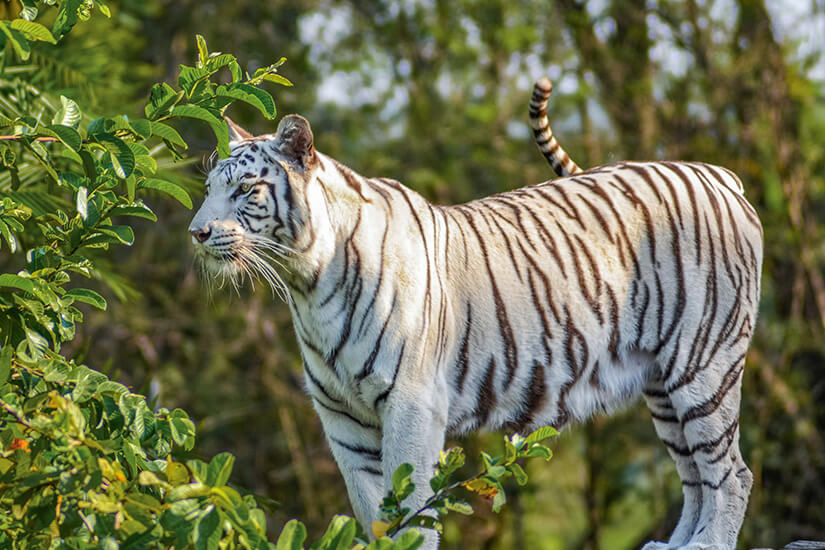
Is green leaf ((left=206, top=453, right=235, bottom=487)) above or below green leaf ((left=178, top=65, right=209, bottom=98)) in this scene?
below

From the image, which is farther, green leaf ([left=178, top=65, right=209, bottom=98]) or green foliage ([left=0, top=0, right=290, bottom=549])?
green leaf ([left=178, top=65, right=209, bottom=98])

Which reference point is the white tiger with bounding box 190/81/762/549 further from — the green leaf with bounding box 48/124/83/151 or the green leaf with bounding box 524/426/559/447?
the green leaf with bounding box 524/426/559/447

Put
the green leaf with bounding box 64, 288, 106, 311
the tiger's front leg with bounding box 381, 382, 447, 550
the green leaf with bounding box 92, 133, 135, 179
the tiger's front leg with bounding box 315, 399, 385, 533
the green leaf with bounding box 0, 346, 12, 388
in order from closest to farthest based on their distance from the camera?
the green leaf with bounding box 0, 346, 12, 388 < the green leaf with bounding box 92, 133, 135, 179 < the green leaf with bounding box 64, 288, 106, 311 < the tiger's front leg with bounding box 381, 382, 447, 550 < the tiger's front leg with bounding box 315, 399, 385, 533

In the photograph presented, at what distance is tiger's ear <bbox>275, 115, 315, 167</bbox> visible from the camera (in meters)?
3.36

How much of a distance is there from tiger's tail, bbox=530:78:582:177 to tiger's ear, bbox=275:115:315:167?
1.15m

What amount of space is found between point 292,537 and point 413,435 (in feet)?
4.02

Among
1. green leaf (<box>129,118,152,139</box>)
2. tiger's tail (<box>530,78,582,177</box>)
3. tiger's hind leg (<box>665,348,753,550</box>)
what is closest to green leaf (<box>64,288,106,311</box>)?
green leaf (<box>129,118,152,139</box>)

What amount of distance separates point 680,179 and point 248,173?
1.78 meters

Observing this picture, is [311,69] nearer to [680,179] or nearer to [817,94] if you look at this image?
[817,94]

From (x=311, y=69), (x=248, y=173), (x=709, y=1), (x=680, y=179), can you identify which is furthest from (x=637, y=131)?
(x=248, y=173)

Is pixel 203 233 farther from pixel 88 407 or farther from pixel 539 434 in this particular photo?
pixel 539 434

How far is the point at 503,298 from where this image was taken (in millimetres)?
3754

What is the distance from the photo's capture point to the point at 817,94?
819 centimetres

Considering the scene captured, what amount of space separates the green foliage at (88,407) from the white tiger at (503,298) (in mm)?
658
